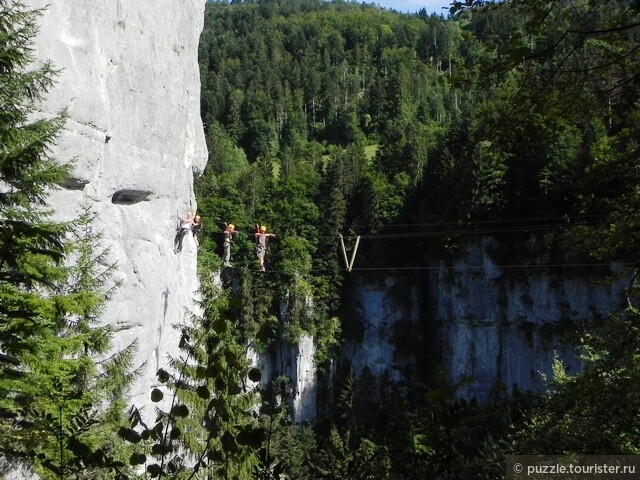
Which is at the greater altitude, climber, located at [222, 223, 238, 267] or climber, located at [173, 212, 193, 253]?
climber, located at [222, 223, 238, 267]

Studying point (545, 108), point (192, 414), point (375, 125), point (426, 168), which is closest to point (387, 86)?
point (375, 125)

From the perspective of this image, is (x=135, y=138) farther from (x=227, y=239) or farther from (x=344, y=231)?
(x=344, y=231)

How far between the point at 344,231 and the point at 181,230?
15901mm

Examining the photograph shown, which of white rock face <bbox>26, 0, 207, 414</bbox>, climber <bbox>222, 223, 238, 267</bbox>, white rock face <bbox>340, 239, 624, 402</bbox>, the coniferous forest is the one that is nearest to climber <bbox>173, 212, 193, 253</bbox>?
white rock face <bbox>26, 0, 207, 414</bbox>

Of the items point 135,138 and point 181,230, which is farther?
point 181,230

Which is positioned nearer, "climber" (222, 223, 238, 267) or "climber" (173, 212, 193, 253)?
"climber" (173, 212, 193, 253)

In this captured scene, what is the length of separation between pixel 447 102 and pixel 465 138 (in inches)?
2229

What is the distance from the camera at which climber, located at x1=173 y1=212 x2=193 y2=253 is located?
23766 mm

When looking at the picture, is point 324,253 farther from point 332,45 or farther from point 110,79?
point 332,45

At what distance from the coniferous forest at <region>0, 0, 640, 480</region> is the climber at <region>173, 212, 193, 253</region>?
4.65 metres

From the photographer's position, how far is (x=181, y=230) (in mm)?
23953

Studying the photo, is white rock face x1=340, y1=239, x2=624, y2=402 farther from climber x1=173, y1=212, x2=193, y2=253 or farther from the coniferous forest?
climber x1=173, y1=212, x2=193, y2=253

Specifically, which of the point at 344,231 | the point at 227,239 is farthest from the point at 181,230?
the point at 344,231

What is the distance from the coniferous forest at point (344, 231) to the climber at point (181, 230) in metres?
4.65
